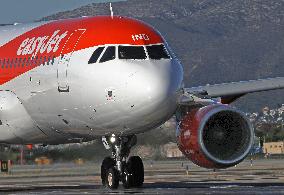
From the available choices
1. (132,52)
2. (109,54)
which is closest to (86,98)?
(109,54)

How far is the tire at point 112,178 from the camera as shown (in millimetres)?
33031

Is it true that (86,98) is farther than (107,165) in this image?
No

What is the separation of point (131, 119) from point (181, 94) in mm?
1610

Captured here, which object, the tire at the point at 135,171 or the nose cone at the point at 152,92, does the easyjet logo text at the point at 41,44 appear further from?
the tire at the point at 135,171

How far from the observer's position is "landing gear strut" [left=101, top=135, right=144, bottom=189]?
33.2m

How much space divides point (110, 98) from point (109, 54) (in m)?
1.46

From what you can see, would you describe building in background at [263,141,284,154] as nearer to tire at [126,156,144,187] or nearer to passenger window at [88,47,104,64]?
tire at [126,156,144,187]

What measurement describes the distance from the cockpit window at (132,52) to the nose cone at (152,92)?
453 millimetres

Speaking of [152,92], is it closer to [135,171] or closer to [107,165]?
[107,165]

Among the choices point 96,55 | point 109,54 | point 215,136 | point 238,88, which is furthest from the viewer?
point 238,88

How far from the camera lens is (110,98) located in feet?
101

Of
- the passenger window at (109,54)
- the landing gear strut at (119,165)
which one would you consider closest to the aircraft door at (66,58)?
the passenger window at (109,54)

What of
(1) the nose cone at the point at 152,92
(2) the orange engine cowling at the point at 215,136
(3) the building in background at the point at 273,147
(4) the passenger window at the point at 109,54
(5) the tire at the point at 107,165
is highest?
(3) the building in background at the point at 273,147

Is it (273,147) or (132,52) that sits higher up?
(273,147)
